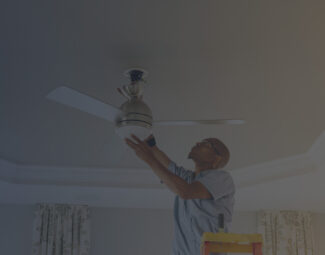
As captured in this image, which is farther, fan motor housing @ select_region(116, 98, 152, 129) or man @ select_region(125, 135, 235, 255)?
fan motor housing @ select_region(116, 98, 152, 129)

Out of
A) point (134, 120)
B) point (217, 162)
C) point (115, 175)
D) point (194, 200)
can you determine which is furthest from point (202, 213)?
point (115, 175)

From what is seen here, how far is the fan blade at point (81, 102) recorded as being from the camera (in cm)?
227

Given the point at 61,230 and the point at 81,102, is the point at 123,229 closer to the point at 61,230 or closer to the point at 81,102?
the point at 61,230

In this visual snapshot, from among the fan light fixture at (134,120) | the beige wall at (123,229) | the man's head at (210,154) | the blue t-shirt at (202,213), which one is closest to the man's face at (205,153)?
the man's head at (210,154)

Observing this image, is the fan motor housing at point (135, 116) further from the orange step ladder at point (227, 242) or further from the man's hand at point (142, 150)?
the orange step ladder at point (227, 242)

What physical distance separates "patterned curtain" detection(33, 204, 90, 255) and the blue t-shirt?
2.46 meters

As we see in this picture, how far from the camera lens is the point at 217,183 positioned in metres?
2.32

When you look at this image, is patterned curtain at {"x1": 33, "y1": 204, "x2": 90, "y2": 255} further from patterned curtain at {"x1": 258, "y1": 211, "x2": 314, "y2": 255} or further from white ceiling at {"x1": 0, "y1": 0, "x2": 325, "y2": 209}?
patterned curtain at {"x1": 258, "y1": 211, "x2": 314, "y2": 255}

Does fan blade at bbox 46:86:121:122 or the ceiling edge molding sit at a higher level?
the ceiling edge molding

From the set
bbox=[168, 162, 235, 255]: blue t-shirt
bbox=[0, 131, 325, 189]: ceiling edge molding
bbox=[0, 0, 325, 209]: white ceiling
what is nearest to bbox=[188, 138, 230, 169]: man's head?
bbox=[168, 162, 235, 255]: blue t-shirt

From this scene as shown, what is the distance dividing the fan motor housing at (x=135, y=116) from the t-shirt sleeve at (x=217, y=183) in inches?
15.5

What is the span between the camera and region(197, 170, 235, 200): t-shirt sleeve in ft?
7.57

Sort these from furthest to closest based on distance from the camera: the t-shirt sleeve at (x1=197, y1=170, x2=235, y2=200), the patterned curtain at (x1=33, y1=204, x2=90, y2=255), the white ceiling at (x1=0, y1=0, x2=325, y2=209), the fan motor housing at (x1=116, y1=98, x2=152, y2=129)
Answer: the patterned curtain at (x1=33, y1=204, x2=90, y2=255)
the fan motor housing at (x1=116, y1=98, x2=152, y2=129)
the t-shirt sleeve at (x1=197, y1=170, x2=235, y2=200)
the white ceiling at (x1=0, y1=0, x2=325, y2=209)

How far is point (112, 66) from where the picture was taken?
8.57ft
